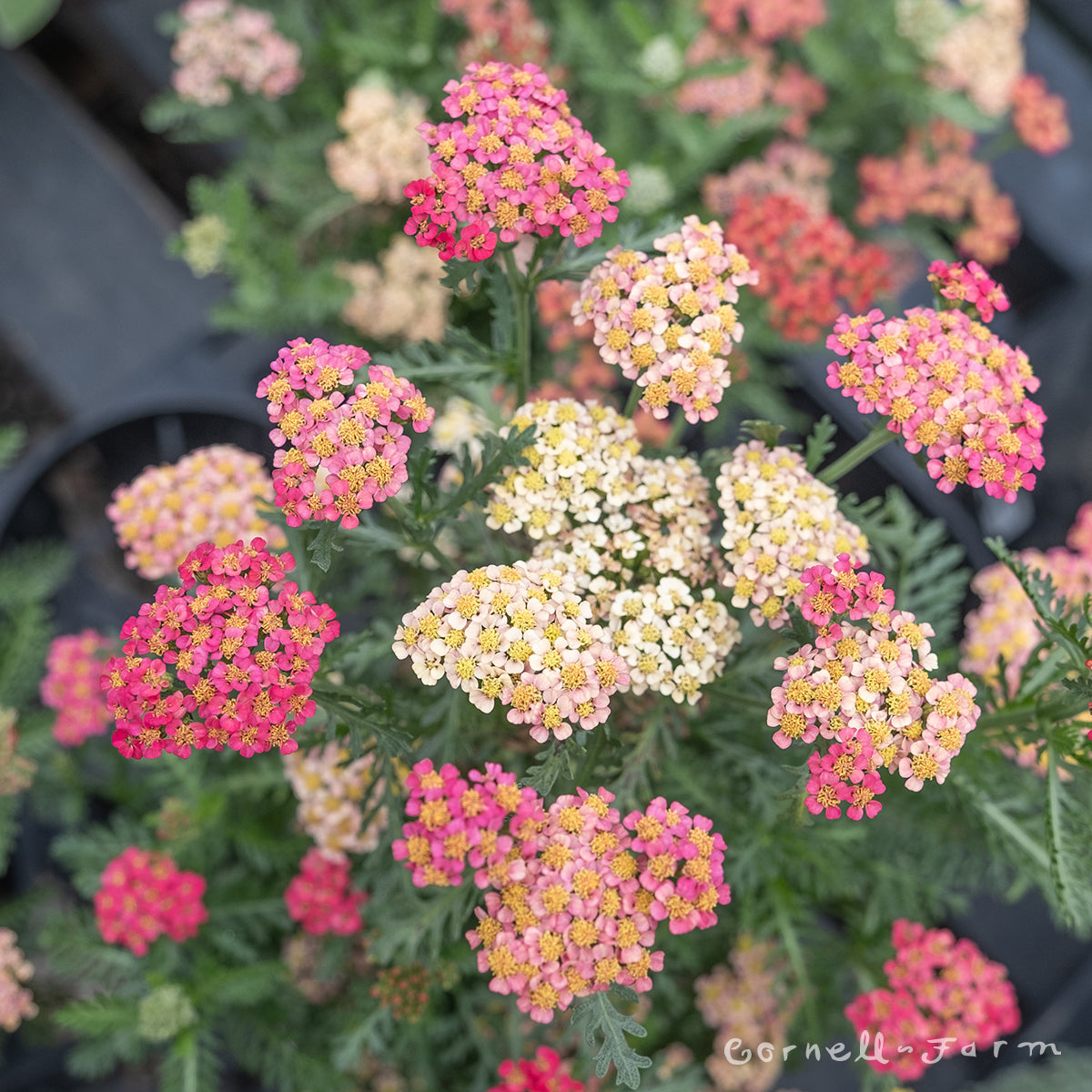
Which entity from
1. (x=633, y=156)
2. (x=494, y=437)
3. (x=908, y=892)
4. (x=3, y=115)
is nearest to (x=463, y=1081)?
(x=908, y=892)

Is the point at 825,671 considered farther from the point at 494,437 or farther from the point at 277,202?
the point at 277,202

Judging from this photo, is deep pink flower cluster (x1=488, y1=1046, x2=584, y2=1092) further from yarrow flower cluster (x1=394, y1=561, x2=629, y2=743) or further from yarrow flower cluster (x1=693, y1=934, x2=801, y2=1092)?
yarrow flower cluster (x1=394, y1=561, x2=629, y2=743)

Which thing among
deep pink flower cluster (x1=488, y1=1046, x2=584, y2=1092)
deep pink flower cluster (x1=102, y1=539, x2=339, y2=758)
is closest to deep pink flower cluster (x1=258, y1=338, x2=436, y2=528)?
deep pink flower cluster (x1=102, y1=539, x2=339, y2=758)

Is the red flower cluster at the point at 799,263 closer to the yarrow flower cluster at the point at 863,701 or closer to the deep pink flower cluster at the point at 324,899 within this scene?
the yarrow flower cluster at the point at 863,701

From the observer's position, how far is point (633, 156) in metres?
2.29

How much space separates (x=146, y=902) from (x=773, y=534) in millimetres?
1170

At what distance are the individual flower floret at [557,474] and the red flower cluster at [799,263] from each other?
0.79 m

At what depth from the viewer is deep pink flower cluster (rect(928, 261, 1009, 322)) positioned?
1.24 metres

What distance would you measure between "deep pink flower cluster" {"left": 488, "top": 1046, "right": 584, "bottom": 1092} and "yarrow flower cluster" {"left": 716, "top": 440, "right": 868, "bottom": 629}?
722 millimetres

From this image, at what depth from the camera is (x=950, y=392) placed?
3.82ft

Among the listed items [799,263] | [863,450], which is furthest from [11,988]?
[799,263]

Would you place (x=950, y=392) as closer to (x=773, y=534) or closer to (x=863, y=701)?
(x=773, y=534)

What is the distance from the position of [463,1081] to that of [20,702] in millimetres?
1218

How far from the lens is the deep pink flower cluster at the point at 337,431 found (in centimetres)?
105
